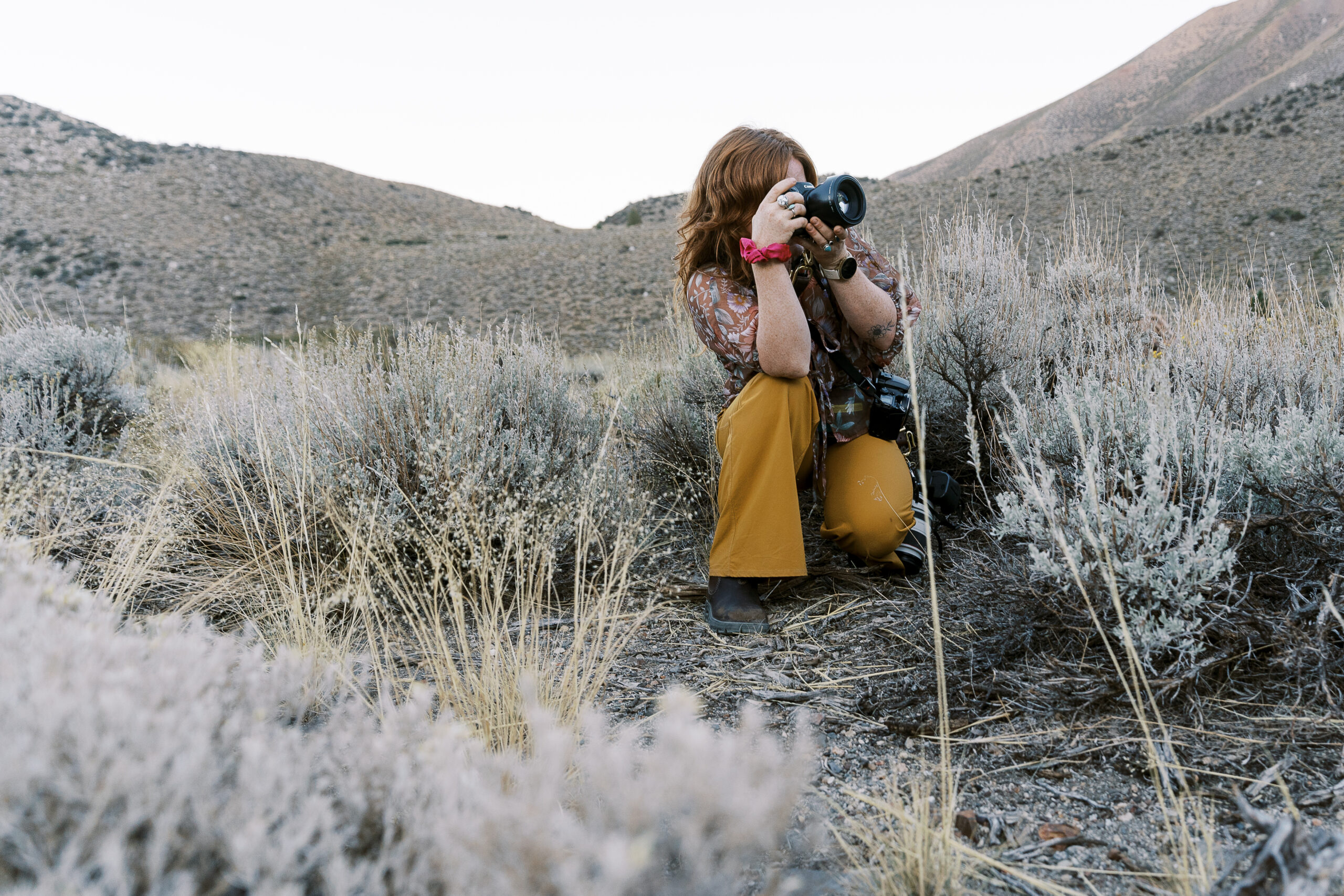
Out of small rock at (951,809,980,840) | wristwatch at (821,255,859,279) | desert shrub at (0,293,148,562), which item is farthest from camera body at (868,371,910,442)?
desert shrub at (0,293,148,562)

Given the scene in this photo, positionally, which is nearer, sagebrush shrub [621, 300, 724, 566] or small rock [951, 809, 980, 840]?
small rock [951, 809, 980, 840]

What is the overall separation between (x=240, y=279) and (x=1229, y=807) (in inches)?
1255

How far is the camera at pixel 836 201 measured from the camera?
82.0 inches

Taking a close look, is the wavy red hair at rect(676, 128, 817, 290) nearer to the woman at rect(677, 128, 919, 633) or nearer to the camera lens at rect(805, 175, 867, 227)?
the woman at rect(677, 128, 919, 633)

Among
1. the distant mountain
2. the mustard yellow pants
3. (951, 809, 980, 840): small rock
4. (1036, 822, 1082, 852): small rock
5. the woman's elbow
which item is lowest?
(1036, 822, 1082, 852): small rock

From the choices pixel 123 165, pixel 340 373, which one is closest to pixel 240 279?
pixel 123 165

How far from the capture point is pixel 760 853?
1197mm

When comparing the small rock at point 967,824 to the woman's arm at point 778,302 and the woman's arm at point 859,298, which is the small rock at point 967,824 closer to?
the woman's arm at point 778,302

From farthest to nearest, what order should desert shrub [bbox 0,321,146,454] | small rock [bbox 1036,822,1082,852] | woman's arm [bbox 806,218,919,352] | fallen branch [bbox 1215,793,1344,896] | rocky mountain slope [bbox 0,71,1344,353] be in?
1. rocky mountain slope [bbox 0,71,1344,353]
2. desert shrub [bbox 0,321,146,454]
3. woman's arm [bbox 806,218,919,352]
4. small rock [bbox 1036,822,1082,852]
5. fallen branch [bbox 1215,793,1344,896]

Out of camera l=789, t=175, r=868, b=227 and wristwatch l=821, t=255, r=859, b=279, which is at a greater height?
camera l=789, t=175, r=868, b=227

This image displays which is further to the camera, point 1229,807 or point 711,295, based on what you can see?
point 711,295

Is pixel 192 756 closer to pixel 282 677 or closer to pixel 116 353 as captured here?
pixel 282 677

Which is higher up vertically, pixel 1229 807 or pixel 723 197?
pixel 723 197

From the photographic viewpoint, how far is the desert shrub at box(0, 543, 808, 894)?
25.7 inches
